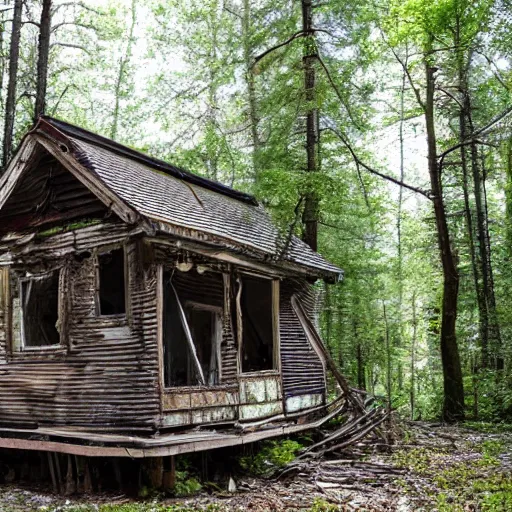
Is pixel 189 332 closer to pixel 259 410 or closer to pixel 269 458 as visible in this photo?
pixel 259 410

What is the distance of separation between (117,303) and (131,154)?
3.22 m

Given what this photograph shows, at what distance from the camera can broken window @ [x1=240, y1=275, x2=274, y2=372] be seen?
1430 centimetres

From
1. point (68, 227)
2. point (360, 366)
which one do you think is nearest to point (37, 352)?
point (68, 227)

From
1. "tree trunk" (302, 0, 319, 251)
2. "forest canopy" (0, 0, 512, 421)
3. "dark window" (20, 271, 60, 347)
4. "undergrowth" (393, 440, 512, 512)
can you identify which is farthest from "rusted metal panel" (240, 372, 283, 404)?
"tree trunk" (302, 0, 319, 251)

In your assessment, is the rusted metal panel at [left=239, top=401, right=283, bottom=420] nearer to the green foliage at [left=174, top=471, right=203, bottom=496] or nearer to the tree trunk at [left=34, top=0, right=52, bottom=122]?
the green foliage at [left=174, top=471, right=203, bottom=496]

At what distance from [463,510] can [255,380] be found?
4511 millimetres

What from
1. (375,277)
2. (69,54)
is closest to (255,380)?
(375,277)

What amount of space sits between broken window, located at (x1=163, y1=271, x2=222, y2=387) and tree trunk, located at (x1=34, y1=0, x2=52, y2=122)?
6158 millimetres

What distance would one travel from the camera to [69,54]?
1211 inches

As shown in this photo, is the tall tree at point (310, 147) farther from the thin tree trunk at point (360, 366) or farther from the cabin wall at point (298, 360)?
the thin tree trunk at point (360, 366)

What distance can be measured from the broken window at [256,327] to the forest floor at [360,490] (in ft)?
12.9

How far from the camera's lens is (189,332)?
9656 mm

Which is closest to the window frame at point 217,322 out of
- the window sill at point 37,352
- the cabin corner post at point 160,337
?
the cabin corner post at point 160,337

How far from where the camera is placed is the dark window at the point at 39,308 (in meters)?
10.2
